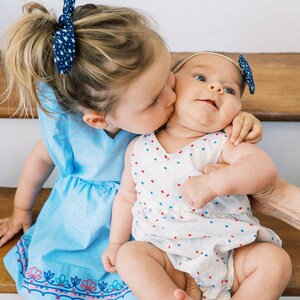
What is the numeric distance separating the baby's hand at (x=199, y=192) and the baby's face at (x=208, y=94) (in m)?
0.15

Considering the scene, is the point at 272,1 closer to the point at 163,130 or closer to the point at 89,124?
the point at 163,130

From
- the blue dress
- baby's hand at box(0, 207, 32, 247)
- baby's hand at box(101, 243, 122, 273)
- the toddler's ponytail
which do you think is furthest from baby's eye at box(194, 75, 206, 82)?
baby's hand at box(0, 207, 32, 247)

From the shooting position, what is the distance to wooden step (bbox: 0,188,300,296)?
1385 millimetres

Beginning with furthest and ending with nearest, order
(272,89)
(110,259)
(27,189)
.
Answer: (272,89), (27,189), (110,259)

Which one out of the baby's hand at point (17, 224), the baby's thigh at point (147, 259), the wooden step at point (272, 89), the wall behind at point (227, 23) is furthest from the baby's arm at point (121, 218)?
the wall behind at point (227, 23)

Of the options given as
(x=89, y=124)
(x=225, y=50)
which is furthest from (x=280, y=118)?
(x=89, y=124)

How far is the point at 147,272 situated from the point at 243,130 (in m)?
0.36

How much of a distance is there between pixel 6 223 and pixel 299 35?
3.69ft

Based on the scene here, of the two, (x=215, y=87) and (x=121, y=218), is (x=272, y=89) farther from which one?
(x=121, y=218)

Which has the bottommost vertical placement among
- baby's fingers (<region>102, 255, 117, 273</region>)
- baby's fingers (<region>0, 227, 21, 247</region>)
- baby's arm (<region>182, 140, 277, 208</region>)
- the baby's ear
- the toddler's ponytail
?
baby's fingers (<region>0, 227, 21, 247</region>)

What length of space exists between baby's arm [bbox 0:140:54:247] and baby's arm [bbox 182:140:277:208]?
1.59ft

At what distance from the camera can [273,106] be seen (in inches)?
61.7

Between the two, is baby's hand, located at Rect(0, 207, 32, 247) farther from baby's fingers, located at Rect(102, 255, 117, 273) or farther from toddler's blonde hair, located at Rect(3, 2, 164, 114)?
toddler's blonde hair, located at Rect(3, 2, 164, 114)

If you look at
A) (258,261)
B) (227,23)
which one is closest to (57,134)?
(258,261)
